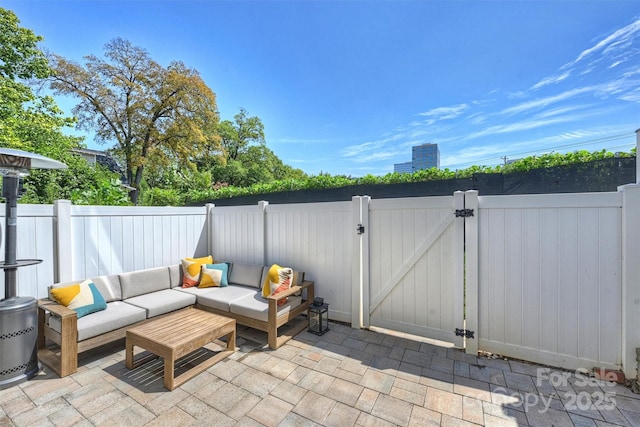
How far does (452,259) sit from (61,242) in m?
4.90

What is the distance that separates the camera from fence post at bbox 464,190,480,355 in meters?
3.00

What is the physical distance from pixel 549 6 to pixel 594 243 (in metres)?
3.45

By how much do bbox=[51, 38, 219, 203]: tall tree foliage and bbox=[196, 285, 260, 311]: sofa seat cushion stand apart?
9.49 metres

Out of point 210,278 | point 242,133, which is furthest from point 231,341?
point 242,133

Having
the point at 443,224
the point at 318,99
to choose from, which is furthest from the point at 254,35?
the point at 443,224

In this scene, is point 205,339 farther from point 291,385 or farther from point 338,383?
point 338,383

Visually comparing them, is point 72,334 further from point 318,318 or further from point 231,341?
point 318,318

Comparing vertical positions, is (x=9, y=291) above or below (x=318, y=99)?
below

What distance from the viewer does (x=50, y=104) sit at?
1028cm

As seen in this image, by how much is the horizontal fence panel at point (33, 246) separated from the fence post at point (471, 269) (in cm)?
508

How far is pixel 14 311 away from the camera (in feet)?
7.95

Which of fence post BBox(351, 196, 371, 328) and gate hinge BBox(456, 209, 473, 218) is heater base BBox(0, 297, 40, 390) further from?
gate hinge BBox(456, 209, 473, 218)

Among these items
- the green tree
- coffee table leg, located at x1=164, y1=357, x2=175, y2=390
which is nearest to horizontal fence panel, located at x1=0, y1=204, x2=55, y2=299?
coffee table leg, located at x1=164, y1=357, x2=175, y2=390

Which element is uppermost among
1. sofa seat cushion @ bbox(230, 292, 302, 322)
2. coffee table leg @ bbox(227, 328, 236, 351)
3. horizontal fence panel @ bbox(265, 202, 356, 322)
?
horizontal fence panel @ bbox(265, 202, 356, 322)
